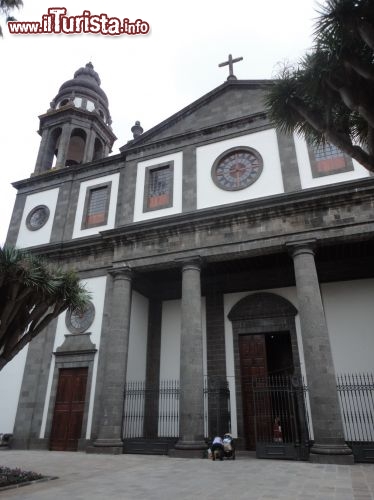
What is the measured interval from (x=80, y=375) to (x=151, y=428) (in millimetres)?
3597

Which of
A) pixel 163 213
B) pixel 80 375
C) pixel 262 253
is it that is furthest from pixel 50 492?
pixel 163 213

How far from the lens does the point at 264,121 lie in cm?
1622

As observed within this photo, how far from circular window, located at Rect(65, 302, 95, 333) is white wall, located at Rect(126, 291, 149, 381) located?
5.59 feet

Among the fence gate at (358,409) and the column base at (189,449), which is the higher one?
the fence gate at (358,409)

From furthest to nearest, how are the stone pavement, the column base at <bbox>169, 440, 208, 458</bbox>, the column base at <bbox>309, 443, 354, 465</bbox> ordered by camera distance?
the column base at <bbox>169, 440, 208, 458</bbox>
the column base at <bbox>309, 443, 354, 465</bbox>
the stone pavement

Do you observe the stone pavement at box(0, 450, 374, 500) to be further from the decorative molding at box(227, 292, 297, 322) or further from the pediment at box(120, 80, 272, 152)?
the pediment at box(120, 80, 272, 152)

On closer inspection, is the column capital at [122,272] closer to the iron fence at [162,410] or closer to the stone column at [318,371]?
the iron fence at [162,410]

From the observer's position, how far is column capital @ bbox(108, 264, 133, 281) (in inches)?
610

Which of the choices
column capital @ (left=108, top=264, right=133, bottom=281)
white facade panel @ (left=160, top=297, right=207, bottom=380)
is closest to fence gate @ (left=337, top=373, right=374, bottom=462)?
white facade panel @ (left=160, top=297, right=207, bottom=380)

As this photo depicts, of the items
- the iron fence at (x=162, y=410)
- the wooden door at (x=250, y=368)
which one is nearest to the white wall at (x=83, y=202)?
the iron fence at (x=162, y=410)

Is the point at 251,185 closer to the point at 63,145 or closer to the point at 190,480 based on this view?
the point at 190,480

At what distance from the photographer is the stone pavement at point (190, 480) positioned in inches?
265

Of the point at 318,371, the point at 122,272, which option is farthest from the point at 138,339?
the point at 318,371

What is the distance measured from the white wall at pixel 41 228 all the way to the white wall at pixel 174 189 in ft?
16.2
